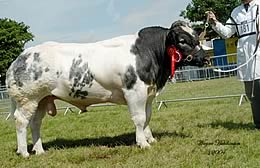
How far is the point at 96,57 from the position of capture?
7.78 metres

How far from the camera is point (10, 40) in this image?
225ft

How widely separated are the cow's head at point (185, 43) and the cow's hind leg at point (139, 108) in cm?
92

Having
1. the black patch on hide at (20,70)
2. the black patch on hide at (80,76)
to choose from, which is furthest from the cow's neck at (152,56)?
the black patch on hide at (20,70)

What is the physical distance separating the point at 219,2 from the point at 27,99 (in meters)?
59.5

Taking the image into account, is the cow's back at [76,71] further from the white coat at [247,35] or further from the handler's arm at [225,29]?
the white coat at [247,35]

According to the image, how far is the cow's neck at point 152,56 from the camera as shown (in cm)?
767

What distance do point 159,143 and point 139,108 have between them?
0.74 meters

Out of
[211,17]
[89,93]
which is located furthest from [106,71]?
[211,17]

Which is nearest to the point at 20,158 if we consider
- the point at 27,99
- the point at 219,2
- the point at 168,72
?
the point at 27,99

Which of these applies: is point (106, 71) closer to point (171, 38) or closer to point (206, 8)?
point (171, 38)

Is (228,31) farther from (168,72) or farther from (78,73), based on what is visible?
(78,73)

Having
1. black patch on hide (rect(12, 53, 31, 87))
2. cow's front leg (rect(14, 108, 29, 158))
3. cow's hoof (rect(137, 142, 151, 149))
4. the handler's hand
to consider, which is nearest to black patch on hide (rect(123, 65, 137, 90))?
cow's hoof (rect(137, 142, 151, 149))

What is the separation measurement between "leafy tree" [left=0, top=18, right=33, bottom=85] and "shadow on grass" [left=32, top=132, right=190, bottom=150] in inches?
2164

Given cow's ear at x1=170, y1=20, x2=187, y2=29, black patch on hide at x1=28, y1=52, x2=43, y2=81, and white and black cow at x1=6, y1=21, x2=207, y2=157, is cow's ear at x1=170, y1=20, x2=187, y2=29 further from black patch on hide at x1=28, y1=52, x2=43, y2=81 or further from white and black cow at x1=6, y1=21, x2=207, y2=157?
black patch on hide at x1=28, y1=52, x2=43, y2=81
